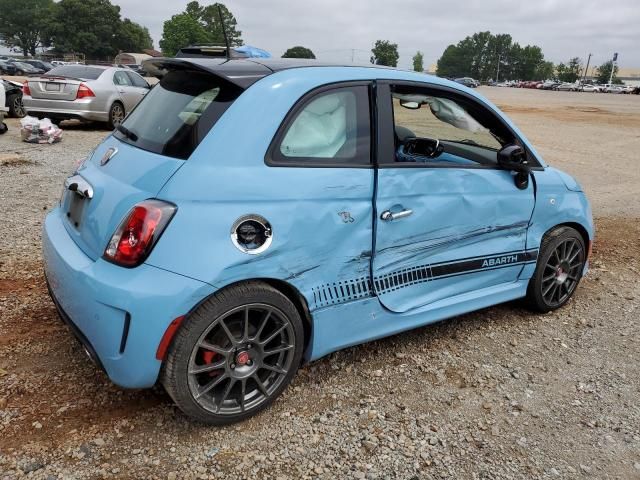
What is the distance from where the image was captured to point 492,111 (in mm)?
3518

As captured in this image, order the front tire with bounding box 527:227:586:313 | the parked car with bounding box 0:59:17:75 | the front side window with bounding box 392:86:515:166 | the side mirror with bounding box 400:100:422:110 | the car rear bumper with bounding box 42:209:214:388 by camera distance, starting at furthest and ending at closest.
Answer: the parked car with bounding box 0:59:17:75, the front tire with bounding box 527:227:586:313, the front side window with bounding box 392:86:515:166, the side mirror with bounding box 400:100:422:110, the car rear bumper with bounding box 42:209:214:388

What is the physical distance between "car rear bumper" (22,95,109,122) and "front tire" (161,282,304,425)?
10.6m

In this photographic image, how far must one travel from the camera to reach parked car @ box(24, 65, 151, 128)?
1139 centimetres

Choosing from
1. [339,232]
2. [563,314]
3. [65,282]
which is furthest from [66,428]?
[563,314]

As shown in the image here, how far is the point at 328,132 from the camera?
9.12 feet

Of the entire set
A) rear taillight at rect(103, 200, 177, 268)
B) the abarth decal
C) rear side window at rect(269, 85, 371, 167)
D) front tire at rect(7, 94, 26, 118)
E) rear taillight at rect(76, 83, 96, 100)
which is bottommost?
front tire at rect(7, 94, 26, 118)

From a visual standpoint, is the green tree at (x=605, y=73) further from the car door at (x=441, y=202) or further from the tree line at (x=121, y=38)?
the car door at (x=441, y=202)

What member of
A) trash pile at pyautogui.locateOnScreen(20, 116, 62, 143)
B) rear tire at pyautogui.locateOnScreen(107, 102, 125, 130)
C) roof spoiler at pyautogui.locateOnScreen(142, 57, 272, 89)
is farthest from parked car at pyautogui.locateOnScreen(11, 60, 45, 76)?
roof spoiler at pyautogui.locateOnScreen(142, 57, 272, 89)

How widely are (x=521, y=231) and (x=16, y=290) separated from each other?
11.8 feet

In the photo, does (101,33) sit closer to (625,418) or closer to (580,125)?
(580,125)

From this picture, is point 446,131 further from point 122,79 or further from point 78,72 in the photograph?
point 78,72

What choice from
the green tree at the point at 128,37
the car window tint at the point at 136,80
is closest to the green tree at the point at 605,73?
the green tree at the point at 128,37

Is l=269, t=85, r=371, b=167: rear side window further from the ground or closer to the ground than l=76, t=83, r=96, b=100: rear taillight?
further from the ground

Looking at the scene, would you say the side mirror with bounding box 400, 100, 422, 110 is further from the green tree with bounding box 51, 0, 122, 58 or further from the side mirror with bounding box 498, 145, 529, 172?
the green tree with bounding box 51, 0, 122, 58
